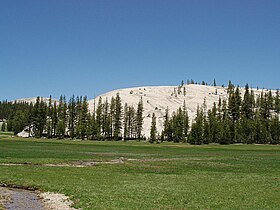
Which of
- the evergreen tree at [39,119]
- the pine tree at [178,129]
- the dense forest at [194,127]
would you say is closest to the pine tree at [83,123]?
the dense forest at [194,127]

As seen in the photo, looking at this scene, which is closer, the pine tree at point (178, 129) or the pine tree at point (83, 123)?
the pine tree at point (178, 129)

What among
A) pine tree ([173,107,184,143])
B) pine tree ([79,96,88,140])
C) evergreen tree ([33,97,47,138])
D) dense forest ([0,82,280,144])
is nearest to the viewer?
dense forest ([0,82,280,144])

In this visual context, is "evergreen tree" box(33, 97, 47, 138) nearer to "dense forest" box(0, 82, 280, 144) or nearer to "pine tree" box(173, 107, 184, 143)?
"dense forest" box(0, 82, 280, 144)

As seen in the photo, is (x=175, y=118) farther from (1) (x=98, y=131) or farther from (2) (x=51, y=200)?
(2) (x=51, y=200)

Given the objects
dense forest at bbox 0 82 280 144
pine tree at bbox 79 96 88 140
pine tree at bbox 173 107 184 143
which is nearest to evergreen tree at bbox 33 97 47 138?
dense forest at bbox 0 82 280 144

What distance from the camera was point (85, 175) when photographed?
141ft

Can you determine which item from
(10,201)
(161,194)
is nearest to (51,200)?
(10,201)

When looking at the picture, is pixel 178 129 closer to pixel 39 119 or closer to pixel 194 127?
pixel 194 127

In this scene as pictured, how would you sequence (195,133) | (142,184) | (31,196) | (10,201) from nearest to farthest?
(10,201), (31,196), (142,184), (195,133)

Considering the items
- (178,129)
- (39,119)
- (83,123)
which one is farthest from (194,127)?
(39,119)

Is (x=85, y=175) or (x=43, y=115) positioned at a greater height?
Result: (x=43, y=115)

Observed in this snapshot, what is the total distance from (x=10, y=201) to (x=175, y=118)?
530 feet

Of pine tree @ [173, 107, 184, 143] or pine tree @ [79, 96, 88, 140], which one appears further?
pine tree @ [79, 96, 88, 140]

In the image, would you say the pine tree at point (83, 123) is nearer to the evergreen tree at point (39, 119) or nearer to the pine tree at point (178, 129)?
the evergreen tree at point (39, 119)
